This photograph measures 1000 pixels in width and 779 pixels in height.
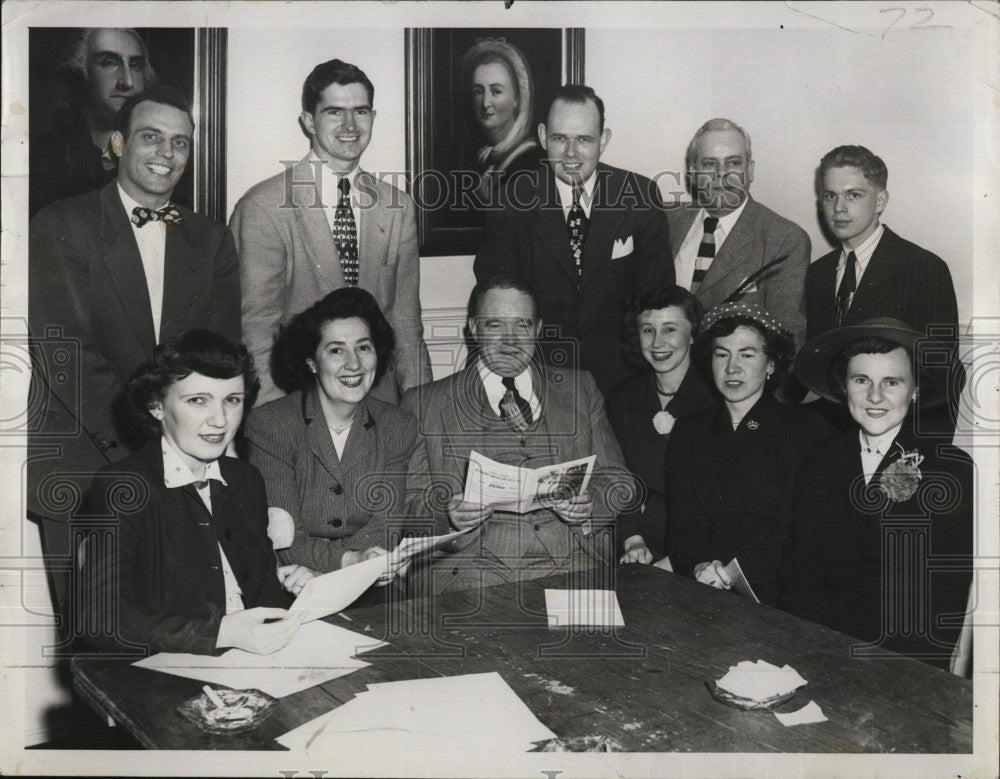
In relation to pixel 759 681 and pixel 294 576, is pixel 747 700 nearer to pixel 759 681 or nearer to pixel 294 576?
pixel 759 681

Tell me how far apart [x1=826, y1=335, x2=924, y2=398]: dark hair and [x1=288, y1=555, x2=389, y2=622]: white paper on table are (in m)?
1.82

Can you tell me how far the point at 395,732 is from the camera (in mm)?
3057

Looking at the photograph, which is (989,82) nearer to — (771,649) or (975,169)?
(975,169)

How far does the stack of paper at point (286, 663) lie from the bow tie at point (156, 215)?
5.02ft

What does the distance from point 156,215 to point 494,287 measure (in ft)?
4.14

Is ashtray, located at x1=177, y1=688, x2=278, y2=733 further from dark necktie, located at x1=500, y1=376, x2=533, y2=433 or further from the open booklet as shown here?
dark necktie, located at x1=500, y1=376, x2=533, y2=433

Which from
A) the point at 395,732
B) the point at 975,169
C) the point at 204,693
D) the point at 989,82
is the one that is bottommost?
the point at 395,732

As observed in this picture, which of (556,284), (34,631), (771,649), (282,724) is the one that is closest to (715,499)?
(771,649)

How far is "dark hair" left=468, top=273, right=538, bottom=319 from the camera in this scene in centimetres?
373

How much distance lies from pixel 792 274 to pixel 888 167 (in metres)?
0.52

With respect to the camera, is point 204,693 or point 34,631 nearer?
point 204,693

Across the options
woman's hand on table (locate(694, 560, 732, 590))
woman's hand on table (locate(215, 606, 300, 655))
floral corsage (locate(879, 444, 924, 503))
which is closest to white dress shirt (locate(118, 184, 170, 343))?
woman's hand on table (locate(215, 606, 300, 655))

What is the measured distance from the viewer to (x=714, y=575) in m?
3.68

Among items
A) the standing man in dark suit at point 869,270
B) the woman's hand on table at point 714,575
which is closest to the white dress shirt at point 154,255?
the woman's hand on table at point 714,575
